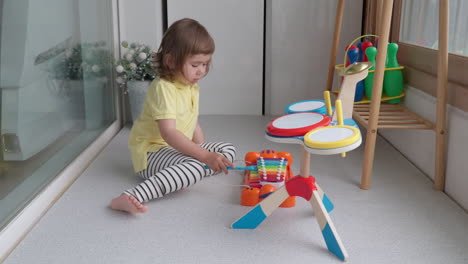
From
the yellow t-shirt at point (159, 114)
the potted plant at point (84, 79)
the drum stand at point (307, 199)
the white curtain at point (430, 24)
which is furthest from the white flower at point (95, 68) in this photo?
the white curtain at point (430, 24)

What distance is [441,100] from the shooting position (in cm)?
129

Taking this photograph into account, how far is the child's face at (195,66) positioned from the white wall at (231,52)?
Answer: 91cm

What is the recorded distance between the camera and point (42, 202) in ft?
3.93

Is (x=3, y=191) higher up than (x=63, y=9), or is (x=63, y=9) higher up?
(x=63, y=9)

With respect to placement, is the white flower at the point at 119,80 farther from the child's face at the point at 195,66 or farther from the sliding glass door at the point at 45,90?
the child's face at the point at 195,66

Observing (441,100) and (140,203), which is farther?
(441,100)

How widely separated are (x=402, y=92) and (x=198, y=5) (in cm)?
106

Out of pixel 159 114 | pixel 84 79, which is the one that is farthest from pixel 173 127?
pixel 84 79

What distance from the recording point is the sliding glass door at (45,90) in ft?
3.56

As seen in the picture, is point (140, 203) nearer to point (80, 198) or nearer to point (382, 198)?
point (80, 198)

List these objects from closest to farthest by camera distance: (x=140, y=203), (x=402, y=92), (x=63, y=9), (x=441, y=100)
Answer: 1. (x=140, y=203)
2. (x=441, y=100)
3. (x=63, y=9)
4. (x=402, y=92)

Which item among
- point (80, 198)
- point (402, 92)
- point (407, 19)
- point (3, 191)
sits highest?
point (407, 19)

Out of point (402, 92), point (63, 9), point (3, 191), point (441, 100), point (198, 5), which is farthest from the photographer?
point (198, 5)

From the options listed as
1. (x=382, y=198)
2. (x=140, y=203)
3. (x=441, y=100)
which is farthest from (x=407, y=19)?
(x=140, y=203)
